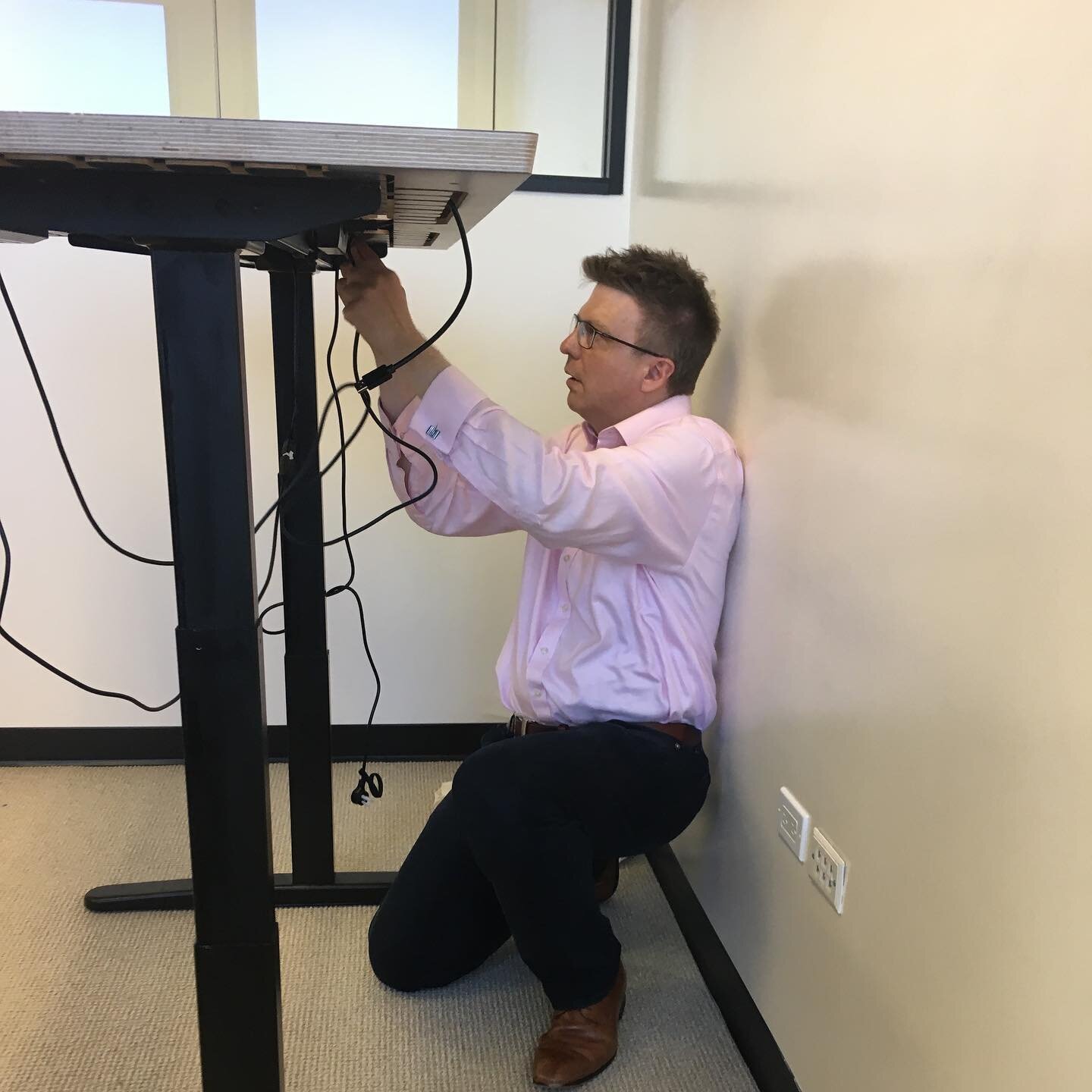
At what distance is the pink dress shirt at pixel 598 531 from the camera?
44.9 inches

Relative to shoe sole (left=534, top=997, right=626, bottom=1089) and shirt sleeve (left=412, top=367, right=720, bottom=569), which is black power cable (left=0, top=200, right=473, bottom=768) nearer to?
shirt sleeve (left=412, top=367, right=720, bottom=569)

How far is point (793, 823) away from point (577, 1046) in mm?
467

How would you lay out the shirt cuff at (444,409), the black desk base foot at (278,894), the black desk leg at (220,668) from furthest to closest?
1. the black desk base foot at (278,894)
2. the shirt cuff at (444,409)
3. the black desk leg at (220,668)

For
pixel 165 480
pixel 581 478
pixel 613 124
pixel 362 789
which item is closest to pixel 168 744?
pixel 165 480

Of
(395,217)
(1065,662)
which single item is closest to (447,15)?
(395,217)

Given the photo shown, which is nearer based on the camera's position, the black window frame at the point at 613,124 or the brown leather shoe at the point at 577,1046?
the brown leather shoe at the point at 577,1046

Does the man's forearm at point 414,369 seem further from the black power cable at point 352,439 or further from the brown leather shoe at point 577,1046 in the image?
the brown leather shoe at point 577,1046

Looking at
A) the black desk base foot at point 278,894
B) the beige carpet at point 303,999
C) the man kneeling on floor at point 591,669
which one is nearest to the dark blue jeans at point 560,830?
the man kneeling on floor at point 591,669

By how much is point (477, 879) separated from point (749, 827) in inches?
17.6

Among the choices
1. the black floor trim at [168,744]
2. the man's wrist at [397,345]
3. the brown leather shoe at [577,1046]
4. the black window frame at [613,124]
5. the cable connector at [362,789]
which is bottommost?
the black floor trim at [168,744]

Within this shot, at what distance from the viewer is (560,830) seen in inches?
52.9

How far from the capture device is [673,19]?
1845 millimetres

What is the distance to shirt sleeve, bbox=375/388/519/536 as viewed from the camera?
1485mm

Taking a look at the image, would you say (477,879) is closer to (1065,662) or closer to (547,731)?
(547,731)
